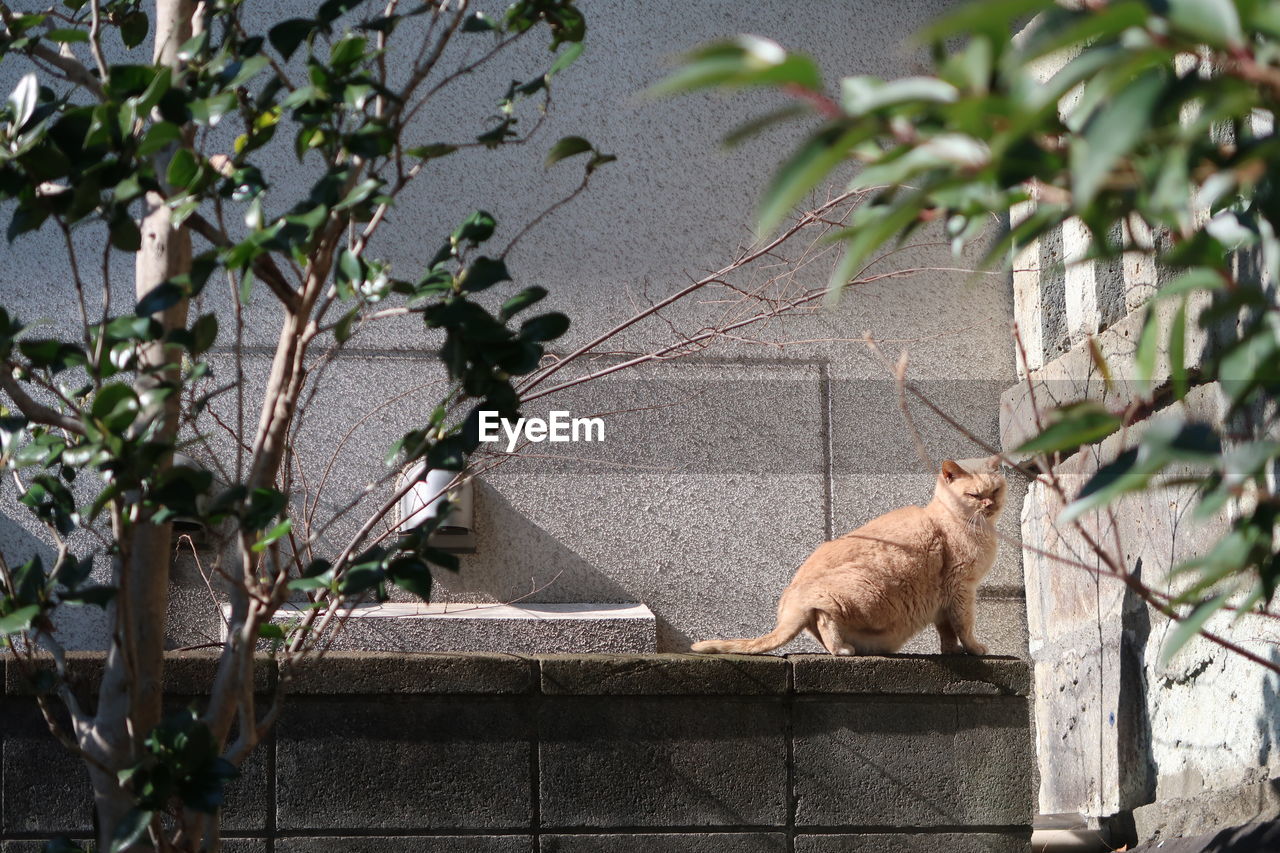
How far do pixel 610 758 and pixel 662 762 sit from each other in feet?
0.43

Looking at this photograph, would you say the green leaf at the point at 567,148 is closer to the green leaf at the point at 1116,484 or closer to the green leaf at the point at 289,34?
the green leaf at the point at 289,34

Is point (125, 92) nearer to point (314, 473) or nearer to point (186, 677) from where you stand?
point (186, 677)

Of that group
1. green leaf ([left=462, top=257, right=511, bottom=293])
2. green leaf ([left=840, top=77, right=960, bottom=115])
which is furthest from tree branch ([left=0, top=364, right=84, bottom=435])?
green leaf ([left=840, top=77, right=960, bottom=115])

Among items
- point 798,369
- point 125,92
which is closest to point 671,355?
point 798,369

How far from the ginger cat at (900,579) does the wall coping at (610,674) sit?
23cm

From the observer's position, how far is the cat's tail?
11.0 ft

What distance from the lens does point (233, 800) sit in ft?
9.63

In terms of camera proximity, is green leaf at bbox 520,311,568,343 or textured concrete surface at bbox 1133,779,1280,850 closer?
green leaf at bbox 520,311,568,343

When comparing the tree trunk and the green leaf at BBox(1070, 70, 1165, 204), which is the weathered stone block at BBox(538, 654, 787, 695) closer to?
the tree trunk

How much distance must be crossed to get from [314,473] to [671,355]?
1289 mm

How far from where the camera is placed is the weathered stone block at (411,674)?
117 inches

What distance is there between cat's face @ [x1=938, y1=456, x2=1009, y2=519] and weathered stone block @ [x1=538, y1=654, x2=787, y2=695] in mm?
951

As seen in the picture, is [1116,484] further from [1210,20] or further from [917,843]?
[917,843]

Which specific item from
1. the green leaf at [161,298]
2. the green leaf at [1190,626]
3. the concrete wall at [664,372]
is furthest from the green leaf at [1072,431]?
the concrete wall at [664,372]
